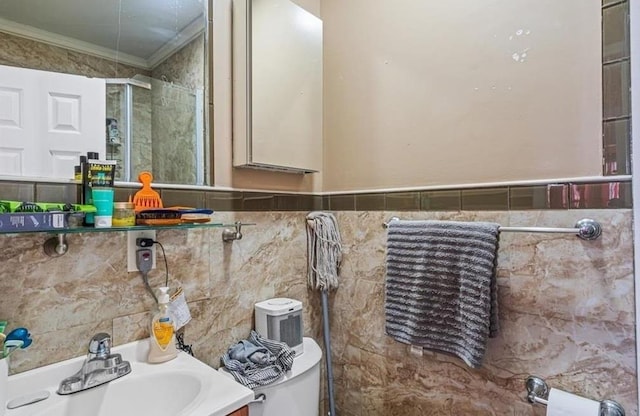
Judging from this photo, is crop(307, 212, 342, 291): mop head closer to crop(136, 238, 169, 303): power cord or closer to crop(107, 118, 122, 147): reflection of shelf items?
crop(136, 238, 169, 303): power cord

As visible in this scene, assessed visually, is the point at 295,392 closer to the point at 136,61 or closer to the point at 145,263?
the point at 145,263

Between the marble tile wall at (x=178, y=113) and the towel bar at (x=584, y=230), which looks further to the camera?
the marble tile wall at (x=178, y=113)

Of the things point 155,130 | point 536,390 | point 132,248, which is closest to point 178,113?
point 155,130

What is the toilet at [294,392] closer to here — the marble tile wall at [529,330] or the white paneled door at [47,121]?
the marble tile wall at [529,330]

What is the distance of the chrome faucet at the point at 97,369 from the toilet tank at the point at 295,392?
43 cm

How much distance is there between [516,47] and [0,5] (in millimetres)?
1517

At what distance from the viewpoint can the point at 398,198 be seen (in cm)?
142

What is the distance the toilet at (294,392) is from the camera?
116 cm

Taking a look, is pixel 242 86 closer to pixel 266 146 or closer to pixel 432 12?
pixel 266 146

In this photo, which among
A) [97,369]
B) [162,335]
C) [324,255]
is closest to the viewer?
[97,369]

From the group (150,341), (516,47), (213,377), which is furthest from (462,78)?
(150,341)

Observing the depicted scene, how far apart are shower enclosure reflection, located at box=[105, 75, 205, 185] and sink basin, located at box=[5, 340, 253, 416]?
0.57m

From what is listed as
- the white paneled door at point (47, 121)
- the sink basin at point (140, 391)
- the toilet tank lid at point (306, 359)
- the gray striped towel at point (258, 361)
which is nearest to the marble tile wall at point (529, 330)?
the toilet tank lid at point (306, 359)

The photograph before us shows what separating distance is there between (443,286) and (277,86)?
3.38ft
